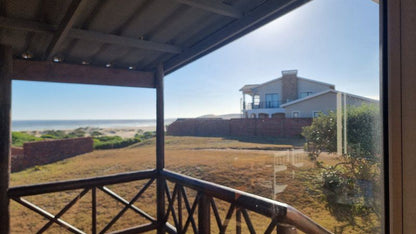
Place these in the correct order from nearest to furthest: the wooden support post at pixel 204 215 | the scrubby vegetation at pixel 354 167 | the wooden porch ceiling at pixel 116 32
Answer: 1. the scrubby vegetation at pixel 354 167
2. the wooden porch ceiling at pixel 116 32
3. the wooden support post at pixel 204 215

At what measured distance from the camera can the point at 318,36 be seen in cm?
98

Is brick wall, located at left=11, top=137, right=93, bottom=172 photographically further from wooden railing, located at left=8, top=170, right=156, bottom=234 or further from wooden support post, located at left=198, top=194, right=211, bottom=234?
wooden support post, located at left=198, top=194, right=211, bottom=234

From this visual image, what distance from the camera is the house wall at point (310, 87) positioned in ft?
3.23

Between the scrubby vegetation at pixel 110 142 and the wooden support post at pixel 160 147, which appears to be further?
the scrubby vegetation at pixel 110 142

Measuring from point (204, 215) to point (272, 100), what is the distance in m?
0.99

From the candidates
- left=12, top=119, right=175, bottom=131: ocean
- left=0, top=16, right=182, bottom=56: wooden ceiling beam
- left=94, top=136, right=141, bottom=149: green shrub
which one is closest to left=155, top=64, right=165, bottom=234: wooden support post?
left=0, top=16, right=182, bottom=56: wooden ceiling beam

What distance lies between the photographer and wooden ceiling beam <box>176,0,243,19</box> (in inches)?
47.9

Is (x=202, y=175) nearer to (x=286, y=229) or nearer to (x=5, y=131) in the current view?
(x=286, y=229)

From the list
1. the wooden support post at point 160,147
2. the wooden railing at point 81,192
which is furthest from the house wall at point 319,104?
the wooden railing at point 81,192

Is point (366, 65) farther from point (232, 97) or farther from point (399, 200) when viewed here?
point (232, 97)

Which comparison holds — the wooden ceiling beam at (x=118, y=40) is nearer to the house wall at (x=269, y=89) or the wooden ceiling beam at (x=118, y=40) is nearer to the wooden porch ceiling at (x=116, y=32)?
the wooden porch ceiling at (x=116, y=32)

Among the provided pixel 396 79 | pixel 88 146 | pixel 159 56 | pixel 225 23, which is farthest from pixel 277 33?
pixel 88 146

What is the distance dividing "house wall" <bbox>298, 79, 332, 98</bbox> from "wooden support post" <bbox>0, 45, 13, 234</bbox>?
225cm

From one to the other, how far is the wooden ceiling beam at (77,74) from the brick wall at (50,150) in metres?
2.65
